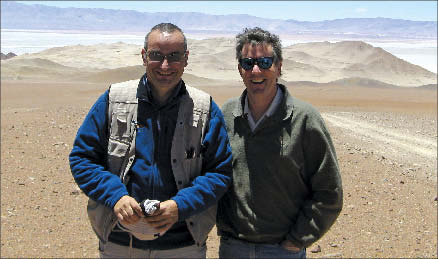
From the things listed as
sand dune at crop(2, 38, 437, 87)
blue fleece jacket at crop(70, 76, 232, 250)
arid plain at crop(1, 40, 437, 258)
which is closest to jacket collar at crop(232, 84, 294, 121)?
blue fleece jacket at crop(70, 76, 232, 250)

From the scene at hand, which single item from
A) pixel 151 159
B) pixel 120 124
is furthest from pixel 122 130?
pixel 151 159

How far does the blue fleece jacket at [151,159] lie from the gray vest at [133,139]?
0.09 ft

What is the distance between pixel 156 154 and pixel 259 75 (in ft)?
1.89

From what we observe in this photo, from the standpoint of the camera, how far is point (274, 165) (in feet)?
7.91

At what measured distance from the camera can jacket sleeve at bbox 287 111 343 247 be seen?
2.37 m

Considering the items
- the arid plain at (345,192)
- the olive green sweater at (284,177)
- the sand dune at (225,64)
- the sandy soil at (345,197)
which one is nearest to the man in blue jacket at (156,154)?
the olive green sweater at (284,177)

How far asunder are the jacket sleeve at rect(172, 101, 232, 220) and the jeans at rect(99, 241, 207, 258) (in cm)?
21

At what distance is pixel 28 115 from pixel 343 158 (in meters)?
6.69

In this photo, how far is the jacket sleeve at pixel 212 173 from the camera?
2311 mm

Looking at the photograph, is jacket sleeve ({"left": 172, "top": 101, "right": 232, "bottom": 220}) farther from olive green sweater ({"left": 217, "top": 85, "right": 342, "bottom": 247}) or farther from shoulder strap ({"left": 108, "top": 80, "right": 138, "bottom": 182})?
shoulder strap ({"left": 108, "top": 80, "right": 138, "bottom": 182})

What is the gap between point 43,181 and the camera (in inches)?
269

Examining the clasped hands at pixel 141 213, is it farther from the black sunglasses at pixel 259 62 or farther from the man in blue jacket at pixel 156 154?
the black sunglasses at pixel 259 62

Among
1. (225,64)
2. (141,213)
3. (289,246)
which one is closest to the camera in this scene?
Result: (141,213)

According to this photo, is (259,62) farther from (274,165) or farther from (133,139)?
(133,139)
